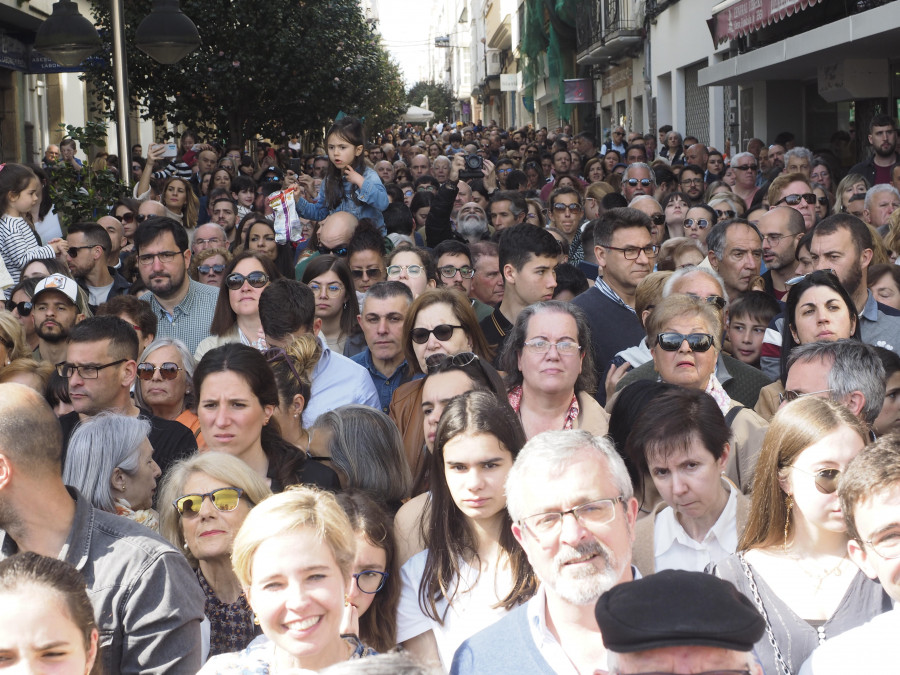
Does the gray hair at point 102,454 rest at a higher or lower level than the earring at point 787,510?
higher

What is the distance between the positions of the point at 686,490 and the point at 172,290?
4.29m

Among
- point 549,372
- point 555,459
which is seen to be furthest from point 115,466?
point 555,459

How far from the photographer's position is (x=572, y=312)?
534 cm

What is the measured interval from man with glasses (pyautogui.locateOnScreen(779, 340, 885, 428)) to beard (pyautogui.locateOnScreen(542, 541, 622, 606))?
6.22 feet

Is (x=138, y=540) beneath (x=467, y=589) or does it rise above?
above

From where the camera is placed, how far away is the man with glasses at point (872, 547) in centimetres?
279

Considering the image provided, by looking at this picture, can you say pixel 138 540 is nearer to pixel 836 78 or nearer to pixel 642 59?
pixel 836 78

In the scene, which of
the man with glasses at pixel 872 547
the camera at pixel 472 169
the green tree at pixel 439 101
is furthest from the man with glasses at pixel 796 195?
the green tree at pixel 439 101

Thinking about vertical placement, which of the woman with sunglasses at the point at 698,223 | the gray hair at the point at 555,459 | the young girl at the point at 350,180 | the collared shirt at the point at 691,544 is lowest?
the collared shirt at the point at 691,544

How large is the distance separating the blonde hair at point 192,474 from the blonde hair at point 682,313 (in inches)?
81.8

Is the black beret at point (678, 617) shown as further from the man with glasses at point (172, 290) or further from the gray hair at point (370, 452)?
the man with glasses at point (172, 290)

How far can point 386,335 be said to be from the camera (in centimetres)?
635

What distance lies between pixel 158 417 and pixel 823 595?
3232 mm

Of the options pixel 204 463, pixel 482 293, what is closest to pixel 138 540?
pixel 204 463
